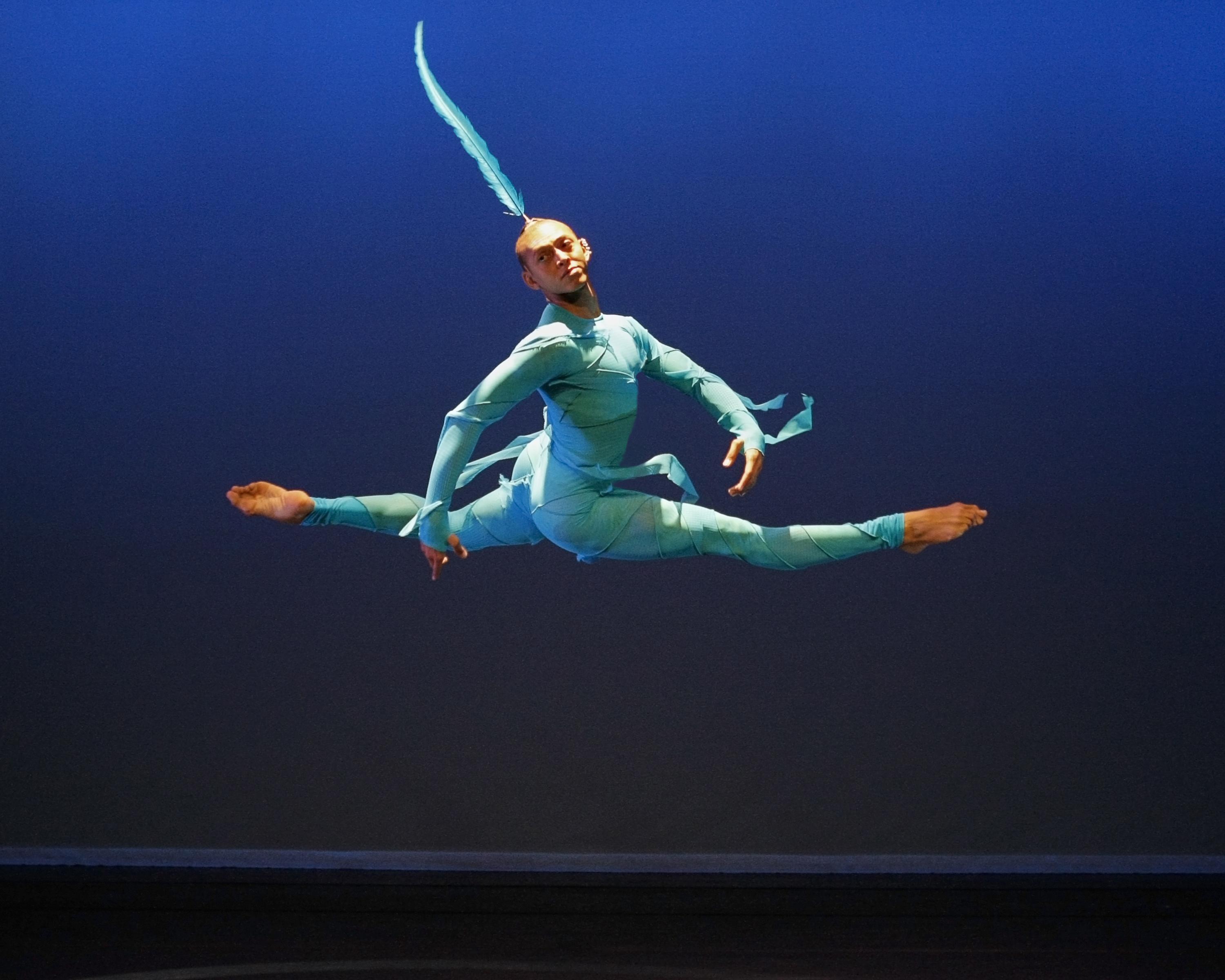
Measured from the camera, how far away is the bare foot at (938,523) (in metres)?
2.78

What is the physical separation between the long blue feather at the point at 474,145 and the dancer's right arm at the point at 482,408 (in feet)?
1.03

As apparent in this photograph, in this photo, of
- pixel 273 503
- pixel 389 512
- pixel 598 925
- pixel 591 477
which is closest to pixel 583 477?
pixel 591 477

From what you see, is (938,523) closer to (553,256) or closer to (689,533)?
(689,533)

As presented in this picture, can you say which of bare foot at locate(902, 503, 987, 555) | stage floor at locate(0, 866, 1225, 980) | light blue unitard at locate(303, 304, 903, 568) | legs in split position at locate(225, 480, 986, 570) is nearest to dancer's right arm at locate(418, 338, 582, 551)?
light blue unitard at locate(303, 304, 903, 568)

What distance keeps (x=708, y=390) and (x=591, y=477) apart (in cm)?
35

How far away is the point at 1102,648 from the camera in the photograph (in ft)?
15.2

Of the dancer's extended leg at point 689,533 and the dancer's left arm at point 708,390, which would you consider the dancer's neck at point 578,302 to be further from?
the dancer's extended leg at point 689,533

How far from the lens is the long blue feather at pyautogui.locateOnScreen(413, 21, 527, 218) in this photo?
2.80m

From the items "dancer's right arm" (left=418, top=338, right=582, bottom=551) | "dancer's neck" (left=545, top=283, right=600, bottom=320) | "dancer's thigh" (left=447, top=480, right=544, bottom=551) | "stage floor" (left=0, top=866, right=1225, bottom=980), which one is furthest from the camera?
"stage floor" (left=0, top=866, right=1225, bottom=980)

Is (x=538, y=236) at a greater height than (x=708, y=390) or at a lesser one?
greater

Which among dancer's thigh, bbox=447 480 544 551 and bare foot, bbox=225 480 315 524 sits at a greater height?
bare foot, bbox=225 480 315 524

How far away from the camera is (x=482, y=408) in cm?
268

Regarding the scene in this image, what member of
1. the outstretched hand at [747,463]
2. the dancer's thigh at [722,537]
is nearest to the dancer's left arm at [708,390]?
the outstretched hand at [747,463]

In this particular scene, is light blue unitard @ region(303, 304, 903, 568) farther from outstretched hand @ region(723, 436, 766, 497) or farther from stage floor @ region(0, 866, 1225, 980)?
stage floor @ region(0, 866, 1225, 980)
